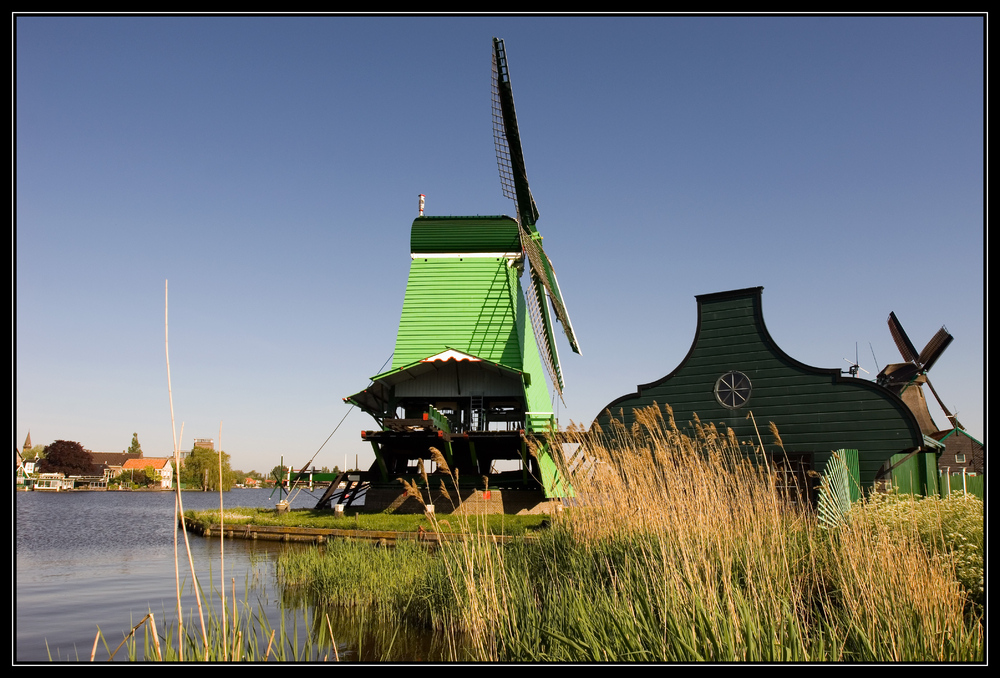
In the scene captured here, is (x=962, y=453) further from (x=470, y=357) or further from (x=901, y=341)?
(x=470, y=357)

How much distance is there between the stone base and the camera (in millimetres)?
19234

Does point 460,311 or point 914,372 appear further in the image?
point 914,372

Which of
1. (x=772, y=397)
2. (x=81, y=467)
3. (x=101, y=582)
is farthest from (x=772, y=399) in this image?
(x=81, y=467)

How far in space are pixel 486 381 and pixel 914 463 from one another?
12458mm

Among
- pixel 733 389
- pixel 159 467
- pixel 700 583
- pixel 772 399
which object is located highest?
pixel 733 389

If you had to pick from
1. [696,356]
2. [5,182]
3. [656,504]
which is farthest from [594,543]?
[696,356]

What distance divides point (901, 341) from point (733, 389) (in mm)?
22341

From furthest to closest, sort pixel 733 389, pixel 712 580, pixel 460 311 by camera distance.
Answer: pixel 460 311
pixel 733 389
pixel 712 580

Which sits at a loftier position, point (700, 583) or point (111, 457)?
point (700, 583)

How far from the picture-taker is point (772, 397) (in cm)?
1271

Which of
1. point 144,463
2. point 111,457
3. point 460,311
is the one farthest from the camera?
point 111,457

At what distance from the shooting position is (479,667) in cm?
275

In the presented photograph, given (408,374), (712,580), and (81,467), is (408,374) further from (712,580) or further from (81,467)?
(81,467)

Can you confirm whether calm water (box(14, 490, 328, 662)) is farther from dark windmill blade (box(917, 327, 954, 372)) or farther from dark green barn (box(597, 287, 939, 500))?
dark windmill blade (box(917, 327, 954, 372))
